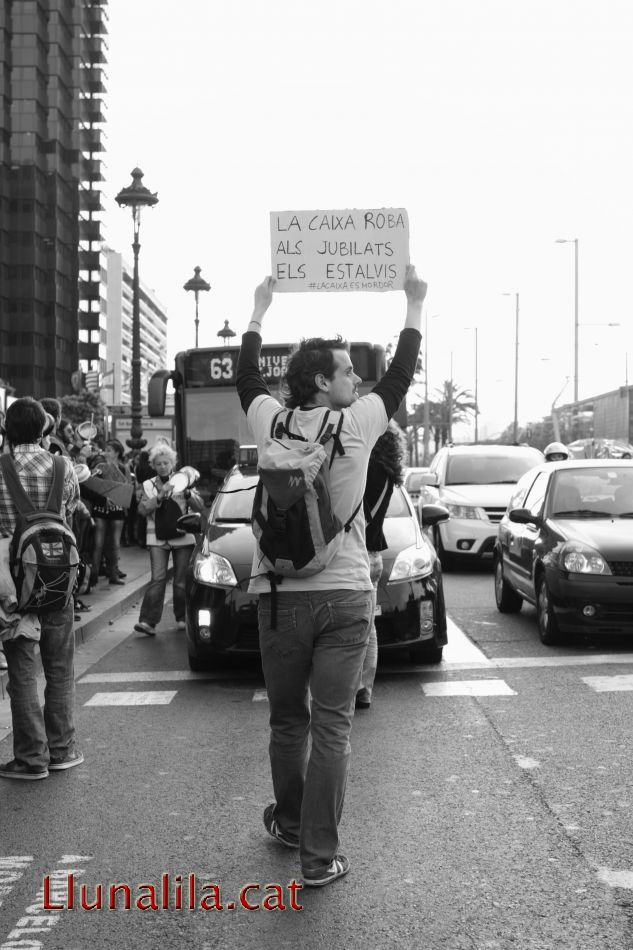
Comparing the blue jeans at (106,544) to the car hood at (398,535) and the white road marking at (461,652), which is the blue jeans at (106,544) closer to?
the white road marking at (461,652)

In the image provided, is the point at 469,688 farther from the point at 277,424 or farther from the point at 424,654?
the point at 277,424

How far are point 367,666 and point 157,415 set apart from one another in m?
7.38

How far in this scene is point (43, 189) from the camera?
294 feet

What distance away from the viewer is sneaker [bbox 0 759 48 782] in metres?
5.76

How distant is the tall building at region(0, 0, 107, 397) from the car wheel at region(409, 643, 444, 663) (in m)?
80.9

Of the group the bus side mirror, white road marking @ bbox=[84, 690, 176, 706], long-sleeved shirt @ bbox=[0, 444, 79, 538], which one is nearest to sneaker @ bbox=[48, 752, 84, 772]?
long-sleeved shirt @ bbox=[0, 444, 79, 538]

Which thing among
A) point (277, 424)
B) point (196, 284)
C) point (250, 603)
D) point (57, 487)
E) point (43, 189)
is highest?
point (43, 189)

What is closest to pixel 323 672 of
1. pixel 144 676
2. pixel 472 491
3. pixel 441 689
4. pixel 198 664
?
pixel 441 689

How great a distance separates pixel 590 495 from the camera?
1072 centimetres

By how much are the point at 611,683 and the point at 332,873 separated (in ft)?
13.8

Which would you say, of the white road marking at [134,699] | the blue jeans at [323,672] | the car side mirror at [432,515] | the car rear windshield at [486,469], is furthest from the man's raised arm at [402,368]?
the car rear windshield at [486,469]

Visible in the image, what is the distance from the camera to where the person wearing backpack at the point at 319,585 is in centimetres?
408

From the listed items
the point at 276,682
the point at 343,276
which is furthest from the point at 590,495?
the point at 276,682

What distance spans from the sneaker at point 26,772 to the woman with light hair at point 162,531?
15.5 feet
